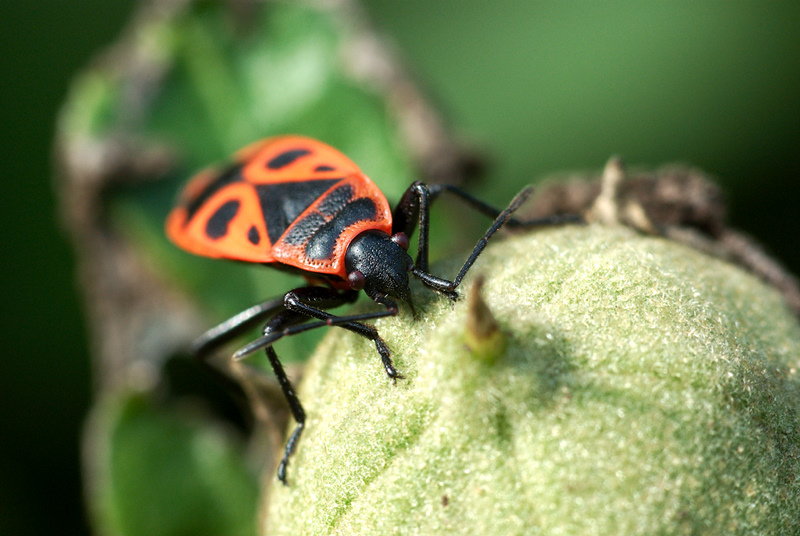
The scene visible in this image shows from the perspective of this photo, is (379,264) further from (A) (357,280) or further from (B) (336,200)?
(B) (336,200)

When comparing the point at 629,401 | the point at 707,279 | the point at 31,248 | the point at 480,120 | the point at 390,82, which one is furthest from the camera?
the point at 480,120

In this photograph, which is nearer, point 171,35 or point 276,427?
point 276,427

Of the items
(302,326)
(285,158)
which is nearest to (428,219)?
(302,326)

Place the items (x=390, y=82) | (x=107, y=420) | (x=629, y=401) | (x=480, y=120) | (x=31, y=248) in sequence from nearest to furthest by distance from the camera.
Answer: (x=629, y=401) → (x=107, y=420) → (x=390, y=82) → (x=31, y=248) → (x=480, y=120)

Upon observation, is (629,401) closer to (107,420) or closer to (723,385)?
(723,385)

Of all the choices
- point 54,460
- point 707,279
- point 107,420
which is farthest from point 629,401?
point 54,460

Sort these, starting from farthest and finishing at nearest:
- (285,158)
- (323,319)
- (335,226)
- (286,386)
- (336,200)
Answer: (285,158) → (336,200) → (335,226) → (323,319) → (286,386)
